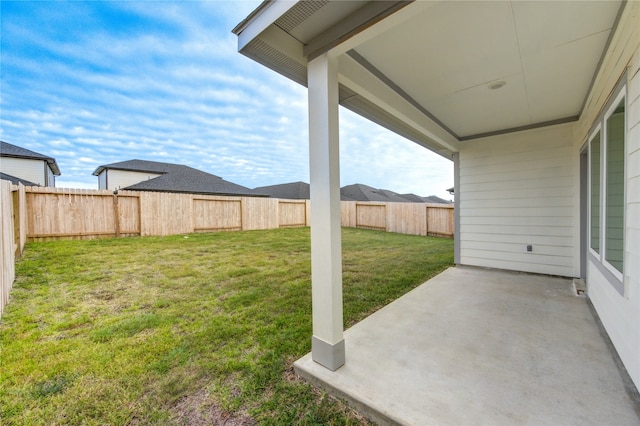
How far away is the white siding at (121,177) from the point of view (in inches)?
739

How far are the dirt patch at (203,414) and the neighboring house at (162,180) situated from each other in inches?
582

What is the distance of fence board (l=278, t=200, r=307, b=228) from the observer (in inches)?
520

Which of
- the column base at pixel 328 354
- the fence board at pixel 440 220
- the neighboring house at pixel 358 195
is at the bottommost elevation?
the column base at pixel 328 354

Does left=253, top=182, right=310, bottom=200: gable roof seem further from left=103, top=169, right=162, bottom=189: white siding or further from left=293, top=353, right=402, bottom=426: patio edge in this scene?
left=293, top=353, right=402, bottom=426: patio edge

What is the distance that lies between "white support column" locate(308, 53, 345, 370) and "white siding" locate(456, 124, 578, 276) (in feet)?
14.2

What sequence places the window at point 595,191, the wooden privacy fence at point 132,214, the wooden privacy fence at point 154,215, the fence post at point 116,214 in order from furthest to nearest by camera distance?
the fence post at point 116,214
the wooden privacy fence at point 132,214
the wooden privacy fence at point 154,215
the window at point 595,191

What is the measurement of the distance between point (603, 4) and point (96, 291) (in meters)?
6.13

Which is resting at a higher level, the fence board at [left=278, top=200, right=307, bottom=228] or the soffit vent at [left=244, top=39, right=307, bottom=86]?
the soffit vent at [left=244, top=39, right=307, bottom=86]

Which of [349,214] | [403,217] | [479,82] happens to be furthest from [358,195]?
[479,82]

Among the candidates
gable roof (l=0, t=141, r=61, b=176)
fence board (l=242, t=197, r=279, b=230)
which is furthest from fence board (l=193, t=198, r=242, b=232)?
gable roof (l=0, t=141, r=61, b=176)

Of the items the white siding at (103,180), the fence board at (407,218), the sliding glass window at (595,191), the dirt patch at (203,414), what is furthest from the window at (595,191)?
the white siding at (103,180)

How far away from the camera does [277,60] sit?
6.88 ft

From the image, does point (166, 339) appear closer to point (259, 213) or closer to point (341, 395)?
point (341, 395)

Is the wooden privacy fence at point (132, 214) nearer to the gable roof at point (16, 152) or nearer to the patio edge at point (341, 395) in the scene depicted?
the patio edge at point (341, 395)
